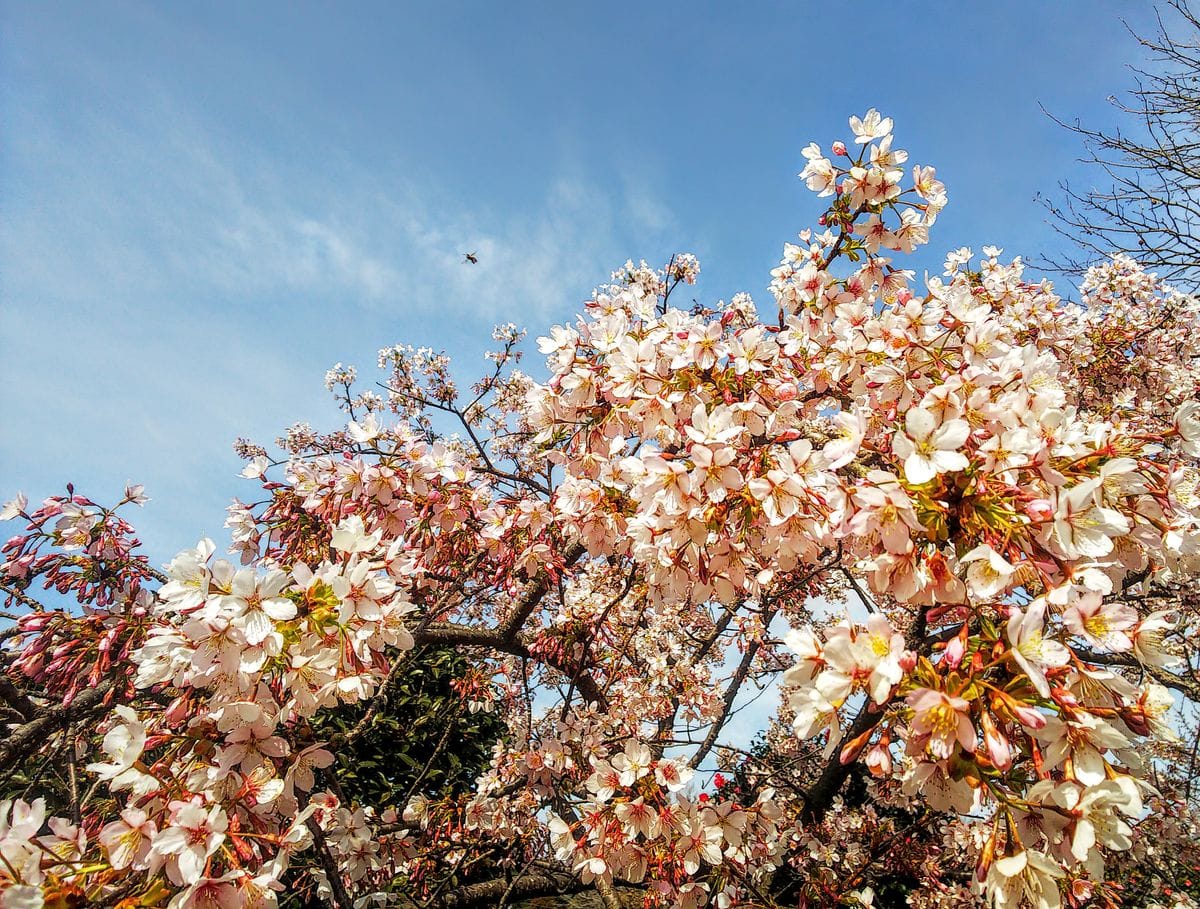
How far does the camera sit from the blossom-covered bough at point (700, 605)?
4.09ft

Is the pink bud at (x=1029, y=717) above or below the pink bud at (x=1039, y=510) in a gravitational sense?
below

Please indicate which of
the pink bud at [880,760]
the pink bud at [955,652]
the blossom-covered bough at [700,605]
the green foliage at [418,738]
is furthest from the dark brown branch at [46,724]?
the pink bud at [955,652]

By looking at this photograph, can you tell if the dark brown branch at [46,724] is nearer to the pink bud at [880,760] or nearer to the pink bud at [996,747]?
the pink bud at [880,760]

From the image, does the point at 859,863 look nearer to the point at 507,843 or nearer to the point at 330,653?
the point at 507,843

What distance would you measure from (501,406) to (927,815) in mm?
5341

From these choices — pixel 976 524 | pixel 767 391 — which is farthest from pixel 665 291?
pixel 976 524

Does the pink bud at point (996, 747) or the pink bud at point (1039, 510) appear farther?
the pink bud at point (1039, 510)

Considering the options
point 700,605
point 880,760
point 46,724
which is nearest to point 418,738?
point 46,724

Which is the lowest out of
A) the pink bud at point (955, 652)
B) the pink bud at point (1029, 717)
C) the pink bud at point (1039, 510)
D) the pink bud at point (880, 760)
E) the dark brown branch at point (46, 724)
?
the pink bud at point (880, 760)

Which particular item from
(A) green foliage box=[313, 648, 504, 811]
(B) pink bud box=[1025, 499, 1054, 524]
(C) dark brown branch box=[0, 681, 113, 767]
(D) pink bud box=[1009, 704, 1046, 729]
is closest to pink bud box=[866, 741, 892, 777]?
(D) pink bud box=[1009, 704, 1046, 729]

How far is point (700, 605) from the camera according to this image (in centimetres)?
263

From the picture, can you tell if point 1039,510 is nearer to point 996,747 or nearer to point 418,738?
point 996,747

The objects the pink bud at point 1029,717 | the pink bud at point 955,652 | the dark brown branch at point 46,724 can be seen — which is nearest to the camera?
the pink bud at point 1029,717

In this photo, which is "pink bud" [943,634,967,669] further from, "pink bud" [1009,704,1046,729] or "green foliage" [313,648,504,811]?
"green foliage" [313,648,504,811]
